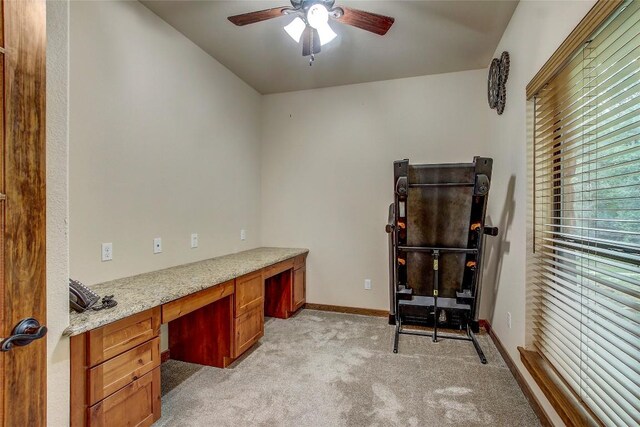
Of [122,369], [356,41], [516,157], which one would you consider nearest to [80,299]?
[122,369]

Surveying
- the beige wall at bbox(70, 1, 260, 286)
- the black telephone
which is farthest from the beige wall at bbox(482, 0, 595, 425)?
the beige wall at bbox(70, 1, 260, 286)

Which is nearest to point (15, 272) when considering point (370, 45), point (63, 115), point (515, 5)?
point (63, 115)

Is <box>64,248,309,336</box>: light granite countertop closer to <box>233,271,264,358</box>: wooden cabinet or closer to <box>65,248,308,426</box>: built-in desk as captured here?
<box>65,248,308,426</box>: built-in desk

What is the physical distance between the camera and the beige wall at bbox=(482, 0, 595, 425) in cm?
181

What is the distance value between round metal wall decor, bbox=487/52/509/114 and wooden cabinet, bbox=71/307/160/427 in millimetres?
3073

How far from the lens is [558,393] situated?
5.26 feet

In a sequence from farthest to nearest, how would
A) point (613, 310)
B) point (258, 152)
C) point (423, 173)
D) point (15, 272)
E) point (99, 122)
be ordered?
point (258, 152)
point (423, 173)
point (99, 122)
point (613, 310)
point (15, 272)

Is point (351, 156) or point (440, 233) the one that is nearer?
point (440, 233)

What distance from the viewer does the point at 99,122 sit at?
2.03 meters

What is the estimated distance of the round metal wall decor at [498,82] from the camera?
103 inches

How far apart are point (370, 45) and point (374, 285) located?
2.51 m

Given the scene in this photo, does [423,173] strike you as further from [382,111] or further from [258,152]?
[258,152]

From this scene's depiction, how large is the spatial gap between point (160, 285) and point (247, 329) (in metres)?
0.90

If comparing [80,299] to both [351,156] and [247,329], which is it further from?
Answer: [351,156]
